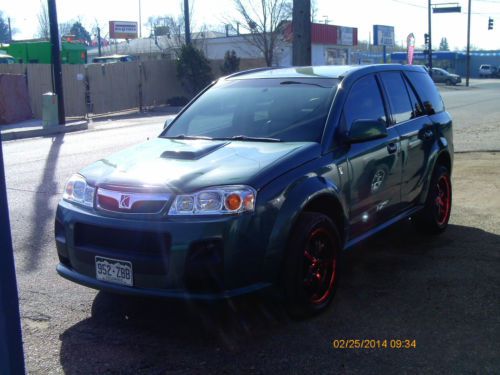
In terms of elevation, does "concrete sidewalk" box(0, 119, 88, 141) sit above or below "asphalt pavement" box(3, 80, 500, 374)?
above

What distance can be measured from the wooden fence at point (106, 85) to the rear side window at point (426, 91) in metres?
19.4

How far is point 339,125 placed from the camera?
187 inches

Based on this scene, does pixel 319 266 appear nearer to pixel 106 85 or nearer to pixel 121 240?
pixel 121 240

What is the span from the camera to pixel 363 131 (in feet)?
15.3

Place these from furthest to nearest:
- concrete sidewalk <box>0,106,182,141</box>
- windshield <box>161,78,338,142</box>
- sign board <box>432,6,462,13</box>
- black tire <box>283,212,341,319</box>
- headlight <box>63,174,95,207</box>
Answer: sign board <box>432,6,462,13</box> < concrete sidewalk <box>0,106,182,141</box> < windshield <box>161,78,338,142</box> < headlight <box>63,174,95,207</box> < black tire <box>283,212,341,319</box>

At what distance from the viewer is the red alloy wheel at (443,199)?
639 cm

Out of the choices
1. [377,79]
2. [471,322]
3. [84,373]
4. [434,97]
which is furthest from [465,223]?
[84,373]

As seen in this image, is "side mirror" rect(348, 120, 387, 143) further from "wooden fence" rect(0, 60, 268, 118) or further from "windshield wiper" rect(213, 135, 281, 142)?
"wooden fence" rect(0, 60, 268, 118)

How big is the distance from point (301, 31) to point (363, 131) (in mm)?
6499

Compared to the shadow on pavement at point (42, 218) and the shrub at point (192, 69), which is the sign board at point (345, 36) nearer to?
the shrub at point (192, 69)

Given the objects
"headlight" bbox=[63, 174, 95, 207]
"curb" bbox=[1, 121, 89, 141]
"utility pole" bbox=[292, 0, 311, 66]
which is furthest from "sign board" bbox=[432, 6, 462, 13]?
"headlight" bbox=[63, 174, 95, 207]

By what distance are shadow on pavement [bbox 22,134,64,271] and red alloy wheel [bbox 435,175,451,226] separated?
4034 millimetres

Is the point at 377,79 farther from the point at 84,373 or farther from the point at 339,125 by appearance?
the point at 84,373

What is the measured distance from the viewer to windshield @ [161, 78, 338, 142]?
15.7 ft
